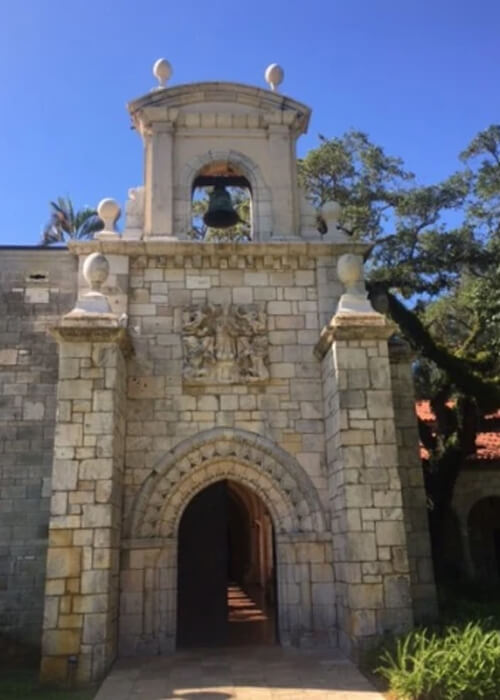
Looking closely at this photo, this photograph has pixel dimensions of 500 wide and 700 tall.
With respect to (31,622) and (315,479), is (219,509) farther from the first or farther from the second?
(31,622)

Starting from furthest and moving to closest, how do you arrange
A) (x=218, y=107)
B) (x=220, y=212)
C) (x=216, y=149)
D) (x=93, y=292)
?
(x=218, y=107) → (x=216, y=149) → (x=220, y=212) → (x=93, y=292)

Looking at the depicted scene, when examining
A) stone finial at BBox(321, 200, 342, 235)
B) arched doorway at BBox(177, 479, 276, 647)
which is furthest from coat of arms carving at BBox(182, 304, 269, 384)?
stone finial at BBox(321, 200, 342, 235)

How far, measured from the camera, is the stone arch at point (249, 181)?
29.1 feet

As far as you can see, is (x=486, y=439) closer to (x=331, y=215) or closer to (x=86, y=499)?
(x=331, y=215)

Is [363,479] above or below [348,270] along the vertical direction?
below

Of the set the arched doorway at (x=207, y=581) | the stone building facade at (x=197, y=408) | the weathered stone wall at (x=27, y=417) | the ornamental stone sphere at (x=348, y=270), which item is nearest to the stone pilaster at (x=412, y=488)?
the stone building facade at (x=197, y=408)

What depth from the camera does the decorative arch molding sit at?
771 centimetres

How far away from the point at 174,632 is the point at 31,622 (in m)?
1.89

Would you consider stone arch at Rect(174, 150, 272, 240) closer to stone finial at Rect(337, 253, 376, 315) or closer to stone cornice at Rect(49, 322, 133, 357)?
stone finial at Rect(337, 253, 376, 315)

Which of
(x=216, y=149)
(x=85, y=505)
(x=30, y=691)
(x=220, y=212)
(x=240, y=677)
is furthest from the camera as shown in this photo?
(x=216, y=149)

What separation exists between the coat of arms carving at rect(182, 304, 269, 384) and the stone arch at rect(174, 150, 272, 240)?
126 centimetres

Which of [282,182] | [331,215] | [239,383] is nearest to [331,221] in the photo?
[331,215]

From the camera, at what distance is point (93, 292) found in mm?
7734

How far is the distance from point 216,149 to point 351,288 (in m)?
2.92
